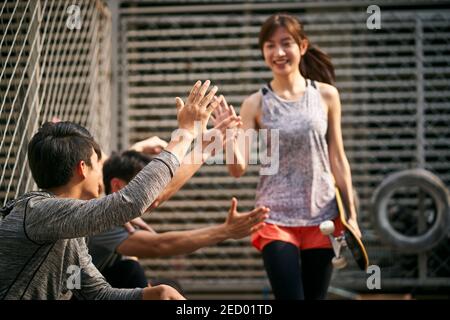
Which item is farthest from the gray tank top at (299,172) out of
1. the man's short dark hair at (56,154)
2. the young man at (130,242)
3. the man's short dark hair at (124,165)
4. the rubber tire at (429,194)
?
the rubber tire at (429,194)

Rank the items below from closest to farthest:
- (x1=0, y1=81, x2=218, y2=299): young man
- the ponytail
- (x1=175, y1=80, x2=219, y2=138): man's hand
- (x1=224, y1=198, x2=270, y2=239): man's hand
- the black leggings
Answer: (x1=0, y1=81, x2=218, y2=299): young man, (x1=175, y1=80, x2=219, y2=138): man's hand, (x1=224, y1=198, x2=270, y2=239): man's hand, the black leggings, the ponytail

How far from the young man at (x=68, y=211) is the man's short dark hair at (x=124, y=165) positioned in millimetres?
1047

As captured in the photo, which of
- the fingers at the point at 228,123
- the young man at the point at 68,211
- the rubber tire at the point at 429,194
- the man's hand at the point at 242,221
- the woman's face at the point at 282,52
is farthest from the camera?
the rubber tire at the point at 429,194

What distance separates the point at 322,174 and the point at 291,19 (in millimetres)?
833

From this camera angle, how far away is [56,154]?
2.97m

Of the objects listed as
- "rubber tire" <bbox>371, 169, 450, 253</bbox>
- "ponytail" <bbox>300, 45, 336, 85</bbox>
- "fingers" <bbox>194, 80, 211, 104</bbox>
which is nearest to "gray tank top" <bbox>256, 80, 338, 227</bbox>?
"ponytail" <bbox>300, 45, 336, 85</bbox>

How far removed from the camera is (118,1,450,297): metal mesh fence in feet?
24.2

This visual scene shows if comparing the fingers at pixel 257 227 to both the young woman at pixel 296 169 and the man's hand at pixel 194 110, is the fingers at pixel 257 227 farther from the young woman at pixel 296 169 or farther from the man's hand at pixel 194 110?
the man's hand at pixel 194 110

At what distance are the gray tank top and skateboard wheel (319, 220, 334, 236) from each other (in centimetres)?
11

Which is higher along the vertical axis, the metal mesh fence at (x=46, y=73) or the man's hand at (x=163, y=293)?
the metal mesh fence at (x=46, y=73)

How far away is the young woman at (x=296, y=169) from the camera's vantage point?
13.5 feet

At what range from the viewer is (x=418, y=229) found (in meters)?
7.28

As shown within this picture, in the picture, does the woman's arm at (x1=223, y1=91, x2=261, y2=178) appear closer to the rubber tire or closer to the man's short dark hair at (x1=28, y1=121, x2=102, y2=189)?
the man's short dark hair at (x1=28, y1=121, x2=102, y2=189)
